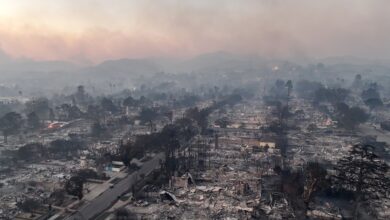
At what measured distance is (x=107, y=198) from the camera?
2448 cm

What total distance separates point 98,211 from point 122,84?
122 meters

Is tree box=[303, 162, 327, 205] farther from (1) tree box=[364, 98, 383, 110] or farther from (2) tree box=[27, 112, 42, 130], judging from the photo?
(1) tree box=[364, 98, 383, 110]

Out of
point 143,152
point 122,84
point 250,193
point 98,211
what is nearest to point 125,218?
point 98,211

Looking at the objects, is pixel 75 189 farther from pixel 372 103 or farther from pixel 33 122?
pixel 372 103

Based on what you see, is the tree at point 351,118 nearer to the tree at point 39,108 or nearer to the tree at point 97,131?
the tree at point 97,131

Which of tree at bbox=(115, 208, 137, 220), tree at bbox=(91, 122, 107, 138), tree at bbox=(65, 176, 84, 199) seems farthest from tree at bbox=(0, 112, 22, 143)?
tree at bbox=(115, 208, 137, 220)

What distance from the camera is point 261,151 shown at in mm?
37000

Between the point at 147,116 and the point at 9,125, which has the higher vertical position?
the point at 147,116

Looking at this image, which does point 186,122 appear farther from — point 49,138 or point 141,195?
point 141,195

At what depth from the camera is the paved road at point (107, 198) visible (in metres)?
21.8

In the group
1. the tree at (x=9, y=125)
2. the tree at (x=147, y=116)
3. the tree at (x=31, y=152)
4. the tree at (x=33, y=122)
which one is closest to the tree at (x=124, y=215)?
the tree at (x=31, y=152)

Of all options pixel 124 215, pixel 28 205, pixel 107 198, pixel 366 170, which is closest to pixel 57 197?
pixel 28 205

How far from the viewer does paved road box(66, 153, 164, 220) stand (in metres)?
21.8

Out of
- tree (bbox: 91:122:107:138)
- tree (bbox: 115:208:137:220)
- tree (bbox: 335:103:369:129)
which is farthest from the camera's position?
tree (bbox: 335:103:369:129)
